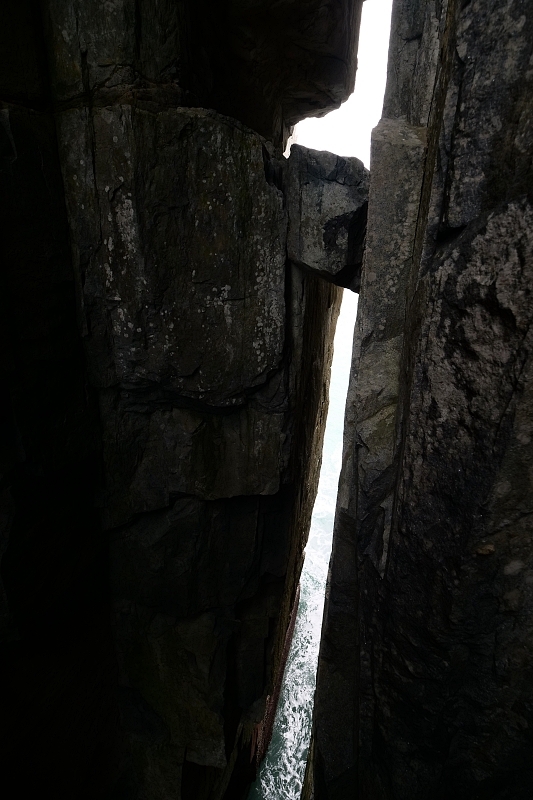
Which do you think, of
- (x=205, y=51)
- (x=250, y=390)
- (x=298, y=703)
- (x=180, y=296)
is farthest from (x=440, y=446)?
(x=298, y=703)

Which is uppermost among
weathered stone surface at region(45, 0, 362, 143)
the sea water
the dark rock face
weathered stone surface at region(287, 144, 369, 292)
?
weathered stone surface at region(45, 0, 362, 143)

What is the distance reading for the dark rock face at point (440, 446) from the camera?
1.51 metres

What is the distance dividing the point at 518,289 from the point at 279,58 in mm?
2989

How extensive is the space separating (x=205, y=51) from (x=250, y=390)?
2.21 metres

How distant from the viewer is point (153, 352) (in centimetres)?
319

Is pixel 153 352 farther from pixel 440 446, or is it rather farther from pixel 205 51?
pixel 440 446

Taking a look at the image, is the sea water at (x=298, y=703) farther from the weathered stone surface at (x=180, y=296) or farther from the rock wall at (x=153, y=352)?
the weathered stone surface at (x=180, y=296)

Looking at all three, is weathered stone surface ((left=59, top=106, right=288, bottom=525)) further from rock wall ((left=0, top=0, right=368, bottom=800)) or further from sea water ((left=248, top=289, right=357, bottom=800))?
sea water ((left=248, top=289, right=357, bottom=800))

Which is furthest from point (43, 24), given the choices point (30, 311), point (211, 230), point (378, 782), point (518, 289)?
point (378, 782)

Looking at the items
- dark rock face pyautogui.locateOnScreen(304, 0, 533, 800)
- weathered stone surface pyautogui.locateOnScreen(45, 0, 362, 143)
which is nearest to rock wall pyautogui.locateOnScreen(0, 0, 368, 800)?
weathered stone surface pyautogui.locateOnScreen(45, 0, 362, 143)

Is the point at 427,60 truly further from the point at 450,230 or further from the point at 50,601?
the point at 50,601

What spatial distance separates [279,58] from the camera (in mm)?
3400

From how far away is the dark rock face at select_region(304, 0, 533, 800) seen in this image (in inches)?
59.6

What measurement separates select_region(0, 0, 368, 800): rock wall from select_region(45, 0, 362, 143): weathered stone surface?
13mm
